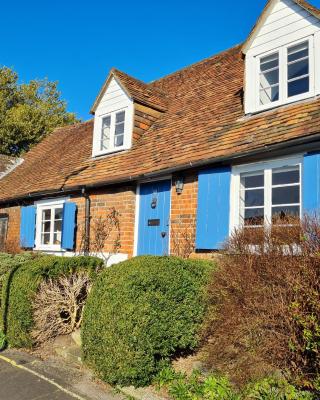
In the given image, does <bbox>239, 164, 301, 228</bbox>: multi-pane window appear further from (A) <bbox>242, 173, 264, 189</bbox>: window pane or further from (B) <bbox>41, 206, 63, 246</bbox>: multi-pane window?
(B) <bbox>41, 206, 63, 246</bbox>: multi-pane window

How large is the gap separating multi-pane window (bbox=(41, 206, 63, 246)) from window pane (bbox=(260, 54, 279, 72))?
682cm

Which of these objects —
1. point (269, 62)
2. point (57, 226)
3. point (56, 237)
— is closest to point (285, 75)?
point (269, 62)

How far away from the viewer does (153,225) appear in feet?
29.0

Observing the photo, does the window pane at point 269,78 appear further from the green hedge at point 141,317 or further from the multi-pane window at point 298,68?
the green hedge at point 141,317

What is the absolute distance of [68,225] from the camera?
34.8 ft

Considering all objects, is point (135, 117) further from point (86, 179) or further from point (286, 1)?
point (286, 1)

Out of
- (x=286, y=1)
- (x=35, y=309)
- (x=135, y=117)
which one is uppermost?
(x=286, y=1)

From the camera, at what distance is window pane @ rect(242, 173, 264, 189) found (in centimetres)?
715

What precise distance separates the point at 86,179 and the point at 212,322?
21.0 ft

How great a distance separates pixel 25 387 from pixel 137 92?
8.30 meters

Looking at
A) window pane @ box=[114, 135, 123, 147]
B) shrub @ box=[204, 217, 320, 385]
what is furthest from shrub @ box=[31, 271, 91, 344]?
window pane @ box=[114, 135, 123, 147]

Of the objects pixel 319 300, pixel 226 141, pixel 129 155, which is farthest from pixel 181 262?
pixel 129 155

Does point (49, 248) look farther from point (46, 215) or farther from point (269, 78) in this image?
point (269, 78)

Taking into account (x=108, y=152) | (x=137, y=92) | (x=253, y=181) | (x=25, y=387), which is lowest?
(x=25, y=387)
